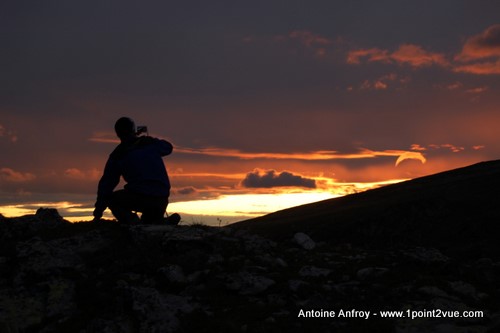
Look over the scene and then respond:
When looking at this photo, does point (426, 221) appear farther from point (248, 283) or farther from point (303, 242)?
point (248, 283)

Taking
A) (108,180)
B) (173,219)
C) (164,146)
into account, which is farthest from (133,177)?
(173,219)

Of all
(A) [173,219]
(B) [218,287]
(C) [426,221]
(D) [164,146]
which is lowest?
(B) [218,287]

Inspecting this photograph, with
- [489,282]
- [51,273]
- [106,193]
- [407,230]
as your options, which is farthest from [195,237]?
[407,230]

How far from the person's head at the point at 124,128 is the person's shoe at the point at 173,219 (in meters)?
2.53

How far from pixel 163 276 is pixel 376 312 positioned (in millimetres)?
4295

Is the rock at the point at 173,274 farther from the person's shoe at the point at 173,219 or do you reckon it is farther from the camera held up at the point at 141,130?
the camera held up at the point at 141,130

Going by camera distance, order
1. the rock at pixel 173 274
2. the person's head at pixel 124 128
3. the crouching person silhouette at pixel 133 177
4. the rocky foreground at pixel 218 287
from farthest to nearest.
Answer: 1. the person's head at pixel 124 128
2. the crouching person silhouette at pixel 133 177
3. the rock at pixel 173 274
4. the rocky foreground at pixel 218 287

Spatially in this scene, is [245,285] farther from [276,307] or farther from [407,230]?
[407,230]

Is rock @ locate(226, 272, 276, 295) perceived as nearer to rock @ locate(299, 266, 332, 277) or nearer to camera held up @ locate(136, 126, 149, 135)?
rock @ locate(299, 266, 332, 277)

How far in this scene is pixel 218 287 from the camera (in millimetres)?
10195

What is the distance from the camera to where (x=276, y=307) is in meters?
9.31

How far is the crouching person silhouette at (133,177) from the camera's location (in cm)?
1255

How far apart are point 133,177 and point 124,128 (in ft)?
4.43

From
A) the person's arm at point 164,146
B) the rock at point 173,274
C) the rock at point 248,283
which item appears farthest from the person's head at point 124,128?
the rock at point 248,283
